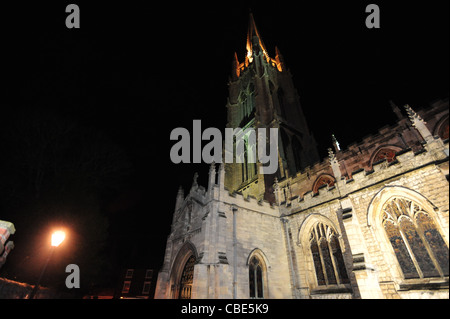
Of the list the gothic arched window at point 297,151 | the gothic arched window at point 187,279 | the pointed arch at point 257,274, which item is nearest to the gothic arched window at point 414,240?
the pointed arch at point 257,274

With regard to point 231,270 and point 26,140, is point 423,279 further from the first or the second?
point 26,140

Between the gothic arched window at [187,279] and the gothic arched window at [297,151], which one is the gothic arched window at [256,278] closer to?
the gothic arched window at [187,279]

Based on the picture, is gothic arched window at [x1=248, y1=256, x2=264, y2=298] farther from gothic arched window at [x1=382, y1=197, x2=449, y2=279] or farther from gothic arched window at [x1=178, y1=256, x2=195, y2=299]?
gothic arched window at [x1=382, y1=197, x2=449, y2=279]

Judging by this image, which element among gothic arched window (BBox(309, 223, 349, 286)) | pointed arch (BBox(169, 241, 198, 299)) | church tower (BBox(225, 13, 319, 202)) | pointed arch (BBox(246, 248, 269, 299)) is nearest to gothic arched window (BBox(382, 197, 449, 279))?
gothic arched window (BBox(309, 223, 349, 286))

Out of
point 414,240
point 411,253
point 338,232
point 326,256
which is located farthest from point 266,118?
point 411,253

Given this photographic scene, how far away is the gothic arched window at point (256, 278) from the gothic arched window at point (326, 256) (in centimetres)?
287

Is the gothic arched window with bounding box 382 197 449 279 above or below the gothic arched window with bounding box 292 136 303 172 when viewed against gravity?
below

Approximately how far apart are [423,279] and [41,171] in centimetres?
2257

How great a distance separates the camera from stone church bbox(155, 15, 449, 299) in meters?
8.31

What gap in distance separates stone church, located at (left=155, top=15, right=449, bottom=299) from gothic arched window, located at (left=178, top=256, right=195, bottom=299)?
0.05 m

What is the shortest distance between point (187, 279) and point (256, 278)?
4.16 m

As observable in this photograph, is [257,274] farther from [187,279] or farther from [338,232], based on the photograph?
[338,232]

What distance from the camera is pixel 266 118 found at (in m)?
26.2

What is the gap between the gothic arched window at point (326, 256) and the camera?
10.4 metres
